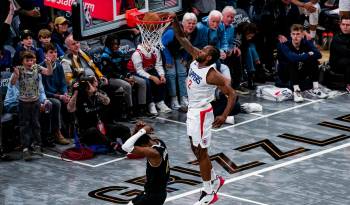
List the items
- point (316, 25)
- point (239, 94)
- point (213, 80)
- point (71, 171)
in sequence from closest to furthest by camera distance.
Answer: point (213, 80)
point (71, 171)
point (239, 94)
point (316, 25)

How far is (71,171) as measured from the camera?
58.3 feet

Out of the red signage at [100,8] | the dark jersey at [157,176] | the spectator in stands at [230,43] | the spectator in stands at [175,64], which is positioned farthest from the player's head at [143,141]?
the spectator in stands at [230,43]

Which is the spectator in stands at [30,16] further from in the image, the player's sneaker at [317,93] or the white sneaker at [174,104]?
the player's sneaker at [317,93]

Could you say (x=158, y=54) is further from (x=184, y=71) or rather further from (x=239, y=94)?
(x=239, y=94)

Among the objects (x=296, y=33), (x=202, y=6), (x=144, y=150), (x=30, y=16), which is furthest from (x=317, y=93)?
(x=144, y=150)

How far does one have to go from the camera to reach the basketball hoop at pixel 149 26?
19.1m

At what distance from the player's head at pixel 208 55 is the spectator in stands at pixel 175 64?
4634 millimetres

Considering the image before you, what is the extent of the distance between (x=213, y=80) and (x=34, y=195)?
3304 millimetres

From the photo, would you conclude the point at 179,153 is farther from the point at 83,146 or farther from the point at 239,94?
the point at 239,94

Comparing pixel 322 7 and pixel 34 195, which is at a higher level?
pixel 322 7

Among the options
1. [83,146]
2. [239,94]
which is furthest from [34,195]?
[239,94]

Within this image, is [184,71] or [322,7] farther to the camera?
[322,7]

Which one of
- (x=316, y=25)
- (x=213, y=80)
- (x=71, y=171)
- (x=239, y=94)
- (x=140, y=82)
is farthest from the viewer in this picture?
(x=316, y=25)

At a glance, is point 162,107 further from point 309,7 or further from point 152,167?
point 152,167
